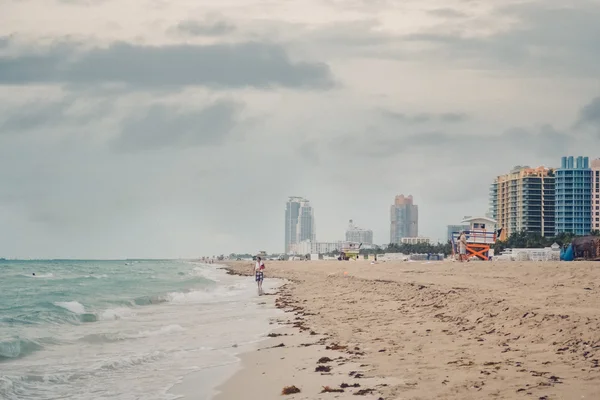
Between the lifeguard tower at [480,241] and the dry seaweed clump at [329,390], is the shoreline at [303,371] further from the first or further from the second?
the lifeguard tower at [480,241]

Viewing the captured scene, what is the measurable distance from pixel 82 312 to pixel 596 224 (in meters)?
154

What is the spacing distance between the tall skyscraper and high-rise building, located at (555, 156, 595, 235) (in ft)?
3.48

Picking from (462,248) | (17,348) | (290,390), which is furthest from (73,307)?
(462,248)

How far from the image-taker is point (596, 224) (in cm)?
16150

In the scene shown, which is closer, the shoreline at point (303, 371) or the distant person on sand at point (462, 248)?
the shoreline at point (303, 371)

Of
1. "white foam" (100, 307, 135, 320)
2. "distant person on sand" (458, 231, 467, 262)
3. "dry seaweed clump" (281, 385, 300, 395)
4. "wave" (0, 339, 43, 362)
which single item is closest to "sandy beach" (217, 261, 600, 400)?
"dry seaweed clump" (281, 385, 300, 395)

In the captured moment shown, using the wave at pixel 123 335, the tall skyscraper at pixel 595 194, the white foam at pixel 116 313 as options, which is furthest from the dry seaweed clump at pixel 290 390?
the tall skyscraper at pixel 595 194

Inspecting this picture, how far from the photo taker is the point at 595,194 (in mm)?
161250

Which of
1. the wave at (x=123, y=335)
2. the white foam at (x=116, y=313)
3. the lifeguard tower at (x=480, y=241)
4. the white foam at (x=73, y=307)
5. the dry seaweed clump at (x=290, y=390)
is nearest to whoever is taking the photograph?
the dry seaweed clump at (x=290, y=390)

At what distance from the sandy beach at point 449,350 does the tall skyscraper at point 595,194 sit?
152 meters

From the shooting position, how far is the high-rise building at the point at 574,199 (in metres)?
158

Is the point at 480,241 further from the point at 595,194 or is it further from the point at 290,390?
the point at 595,194

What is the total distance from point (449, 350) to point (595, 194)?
16374 centimetres

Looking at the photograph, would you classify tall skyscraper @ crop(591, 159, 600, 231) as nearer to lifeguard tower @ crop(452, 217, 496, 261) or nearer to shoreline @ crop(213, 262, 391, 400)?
lifeguard tower @ crop(452, 217, 496, 261)
